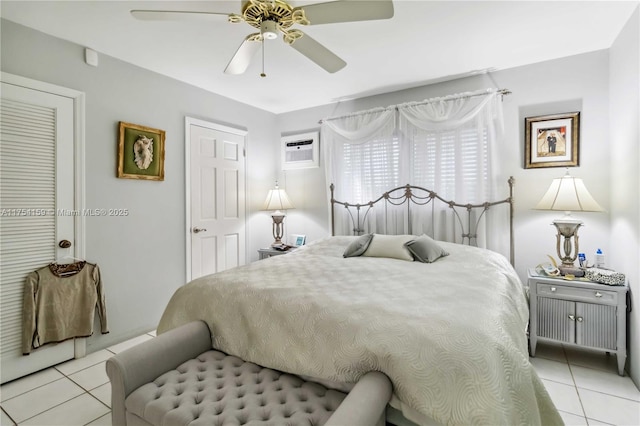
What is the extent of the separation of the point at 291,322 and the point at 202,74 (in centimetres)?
275

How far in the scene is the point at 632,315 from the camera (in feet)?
7.38

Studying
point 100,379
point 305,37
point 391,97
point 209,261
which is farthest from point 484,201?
point 100,379

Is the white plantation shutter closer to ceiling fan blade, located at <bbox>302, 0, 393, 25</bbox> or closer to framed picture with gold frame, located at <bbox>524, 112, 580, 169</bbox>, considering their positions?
ceiling fan blade, located at <bbox>302, 0, 393, 25</bbox>

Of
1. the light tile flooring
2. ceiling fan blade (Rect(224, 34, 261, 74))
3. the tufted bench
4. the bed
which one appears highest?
ceiling fan blade (Rect(224, 34, 261, 74))

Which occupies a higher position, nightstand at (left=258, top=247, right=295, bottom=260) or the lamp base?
the lamp base

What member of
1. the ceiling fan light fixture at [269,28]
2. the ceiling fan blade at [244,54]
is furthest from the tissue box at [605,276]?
the ceiling fan blade at [244,54]

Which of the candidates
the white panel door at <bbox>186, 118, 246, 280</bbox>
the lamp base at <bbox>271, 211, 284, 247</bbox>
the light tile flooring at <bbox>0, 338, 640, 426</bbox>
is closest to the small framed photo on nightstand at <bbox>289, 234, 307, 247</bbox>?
the lamp base at <bbox>271, 211, 284, 247</bbox>

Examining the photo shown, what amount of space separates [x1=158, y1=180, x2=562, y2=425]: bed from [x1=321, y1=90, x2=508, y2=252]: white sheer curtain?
106cm

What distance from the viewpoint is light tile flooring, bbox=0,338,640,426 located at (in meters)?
1.89

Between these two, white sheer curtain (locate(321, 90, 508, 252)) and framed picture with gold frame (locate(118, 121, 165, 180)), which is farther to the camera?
white sheer curtain (locate(321, 90, 508, 252))

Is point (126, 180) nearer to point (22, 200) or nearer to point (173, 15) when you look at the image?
point (22, 200)

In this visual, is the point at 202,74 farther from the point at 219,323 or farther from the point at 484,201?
the point at 484,201

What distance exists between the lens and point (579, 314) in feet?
7.95

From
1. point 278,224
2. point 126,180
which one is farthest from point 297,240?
point 126,180
